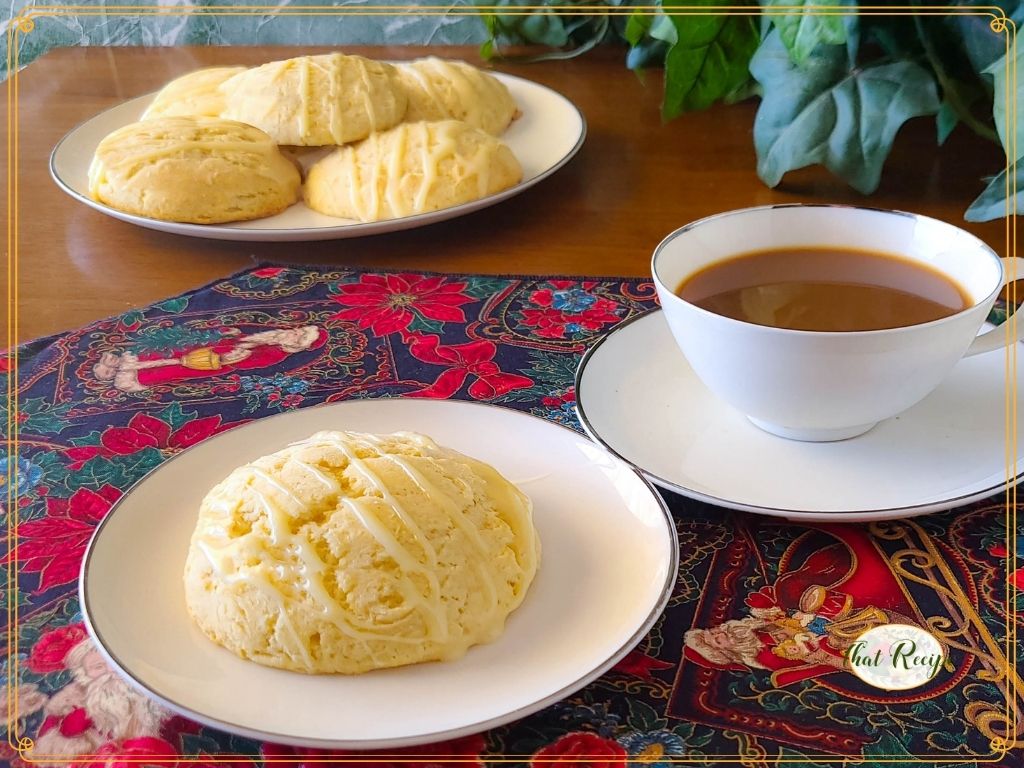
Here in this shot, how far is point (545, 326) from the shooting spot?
820 mm

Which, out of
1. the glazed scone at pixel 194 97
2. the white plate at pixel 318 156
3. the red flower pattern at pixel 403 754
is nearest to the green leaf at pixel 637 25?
the white plate at pixel 318 156

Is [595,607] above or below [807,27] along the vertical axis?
below

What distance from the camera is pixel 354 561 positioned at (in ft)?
1.54

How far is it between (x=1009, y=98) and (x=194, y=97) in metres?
0.83

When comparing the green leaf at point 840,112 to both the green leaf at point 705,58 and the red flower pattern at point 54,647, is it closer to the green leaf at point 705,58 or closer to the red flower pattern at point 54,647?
the green leaf at point 705,58

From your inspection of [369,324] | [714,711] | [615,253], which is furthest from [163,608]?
[615,253]

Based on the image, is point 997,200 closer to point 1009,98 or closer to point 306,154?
point 1009,98

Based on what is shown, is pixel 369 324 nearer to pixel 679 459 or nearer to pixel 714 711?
pixel 679 459

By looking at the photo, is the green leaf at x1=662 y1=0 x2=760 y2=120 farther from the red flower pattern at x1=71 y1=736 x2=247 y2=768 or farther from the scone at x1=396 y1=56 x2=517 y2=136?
the red flower pattern at x1=71 y1=736 x2=247 y2=768

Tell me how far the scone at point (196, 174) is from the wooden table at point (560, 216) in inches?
1.4

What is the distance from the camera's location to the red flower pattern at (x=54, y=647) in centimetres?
49

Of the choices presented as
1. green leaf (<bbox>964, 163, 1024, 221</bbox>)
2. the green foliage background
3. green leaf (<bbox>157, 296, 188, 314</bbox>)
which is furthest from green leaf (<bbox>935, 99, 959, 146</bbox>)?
green leaf (<bbox>157, 296, 188, 314</bbox>)

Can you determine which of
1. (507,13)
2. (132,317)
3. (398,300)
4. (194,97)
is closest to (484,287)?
(398,300)

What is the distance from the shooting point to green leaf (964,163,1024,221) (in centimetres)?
90
